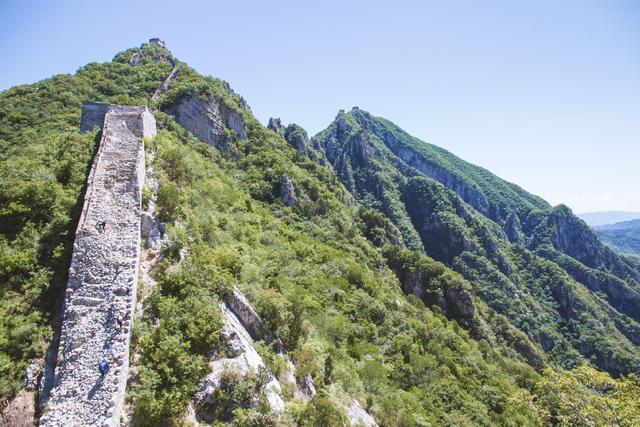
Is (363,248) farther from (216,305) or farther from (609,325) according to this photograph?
(609,325)

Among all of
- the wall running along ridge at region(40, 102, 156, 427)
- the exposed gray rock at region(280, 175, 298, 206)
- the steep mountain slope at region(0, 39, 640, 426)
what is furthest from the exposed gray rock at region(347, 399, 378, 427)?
the exposed gray rock at region(280, 175, 298, 206)

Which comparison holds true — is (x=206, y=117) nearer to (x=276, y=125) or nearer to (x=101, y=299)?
(x=101, y=299)

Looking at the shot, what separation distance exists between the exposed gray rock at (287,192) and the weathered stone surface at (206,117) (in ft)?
36.5

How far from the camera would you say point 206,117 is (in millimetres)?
55500

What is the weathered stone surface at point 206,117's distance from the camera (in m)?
53.1

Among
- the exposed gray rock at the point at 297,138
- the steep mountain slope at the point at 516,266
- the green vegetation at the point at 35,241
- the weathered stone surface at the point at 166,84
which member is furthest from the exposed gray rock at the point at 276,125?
the green vegetation at the point at 35,241

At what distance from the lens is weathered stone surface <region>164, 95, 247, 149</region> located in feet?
174

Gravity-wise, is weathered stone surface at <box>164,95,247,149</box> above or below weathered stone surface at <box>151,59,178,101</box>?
below

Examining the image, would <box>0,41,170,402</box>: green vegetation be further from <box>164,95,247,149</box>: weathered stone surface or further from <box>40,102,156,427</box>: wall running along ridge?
<box>164,95,247,149</box>: weathered stone surface

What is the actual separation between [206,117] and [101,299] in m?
48.2

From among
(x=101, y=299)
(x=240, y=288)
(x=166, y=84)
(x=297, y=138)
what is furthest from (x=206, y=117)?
(x=297, y=138)

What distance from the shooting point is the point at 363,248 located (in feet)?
222

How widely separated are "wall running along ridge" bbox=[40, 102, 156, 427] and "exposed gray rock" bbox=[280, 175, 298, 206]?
1547 inches

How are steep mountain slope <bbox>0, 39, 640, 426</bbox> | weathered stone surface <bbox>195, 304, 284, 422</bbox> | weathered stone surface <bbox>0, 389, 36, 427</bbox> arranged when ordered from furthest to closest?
steep mountain slope <bbox>0, 39, 640, 426</bbox> → weathered stone surface <bbox>195, 304, 284, 422</bbox> → weathered stone surface <bbox>0, 389, 36, 427</bbox>
